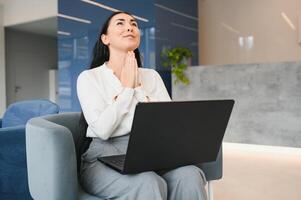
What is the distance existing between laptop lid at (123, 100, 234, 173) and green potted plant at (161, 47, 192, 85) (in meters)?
3.21

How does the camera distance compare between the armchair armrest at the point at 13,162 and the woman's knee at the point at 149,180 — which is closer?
the woman's knee at the point at 149,180

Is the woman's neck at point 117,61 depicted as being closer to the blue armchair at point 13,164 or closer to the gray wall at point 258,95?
the blue armchair at point 13,164

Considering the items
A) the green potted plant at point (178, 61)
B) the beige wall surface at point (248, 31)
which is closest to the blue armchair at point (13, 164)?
the green potted plant at point (178, 61)

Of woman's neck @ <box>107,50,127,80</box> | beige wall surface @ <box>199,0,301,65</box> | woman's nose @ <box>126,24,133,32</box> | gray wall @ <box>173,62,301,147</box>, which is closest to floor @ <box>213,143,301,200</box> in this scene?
gray wall @ <box>173,62,301,147</box>

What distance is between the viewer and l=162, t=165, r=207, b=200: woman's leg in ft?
3.70

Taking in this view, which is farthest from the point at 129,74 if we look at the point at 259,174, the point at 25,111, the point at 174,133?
the point at 259,174

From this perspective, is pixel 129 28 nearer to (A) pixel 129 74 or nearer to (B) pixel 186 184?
(A) pixel 129 74

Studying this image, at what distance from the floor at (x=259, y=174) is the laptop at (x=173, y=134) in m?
1.18

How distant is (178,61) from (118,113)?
3.23 meters

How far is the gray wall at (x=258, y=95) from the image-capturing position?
148 inches

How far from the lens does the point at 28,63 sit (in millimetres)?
7281

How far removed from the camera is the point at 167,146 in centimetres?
103

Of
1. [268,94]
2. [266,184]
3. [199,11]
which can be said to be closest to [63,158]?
[266,184]

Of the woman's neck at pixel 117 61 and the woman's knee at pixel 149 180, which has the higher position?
the woman's neck at pixel 117 61
